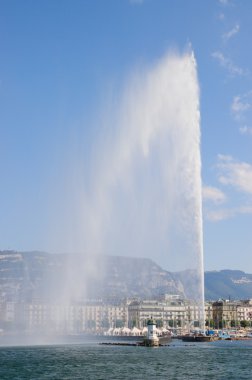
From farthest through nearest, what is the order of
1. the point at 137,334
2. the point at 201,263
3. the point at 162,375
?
1. the point at 137,334
2. the point at 201,263
3. the point at 162,375

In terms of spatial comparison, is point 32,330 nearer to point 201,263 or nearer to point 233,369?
point 201,263

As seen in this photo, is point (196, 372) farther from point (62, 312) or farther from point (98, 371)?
point (62, 312)

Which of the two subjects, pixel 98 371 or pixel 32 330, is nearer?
pixel 98 371

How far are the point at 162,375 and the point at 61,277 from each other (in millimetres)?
137199

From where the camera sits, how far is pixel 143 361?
204 ft

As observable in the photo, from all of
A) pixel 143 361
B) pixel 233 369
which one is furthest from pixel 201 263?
pixel 233 369

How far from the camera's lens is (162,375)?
156 ft

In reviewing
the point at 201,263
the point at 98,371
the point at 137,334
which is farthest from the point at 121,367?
the point at 137,334

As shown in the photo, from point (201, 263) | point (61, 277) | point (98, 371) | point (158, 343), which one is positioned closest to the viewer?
point (98, 371)

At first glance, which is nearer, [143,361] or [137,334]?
[143,361]

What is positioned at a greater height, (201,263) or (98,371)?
(201,263)

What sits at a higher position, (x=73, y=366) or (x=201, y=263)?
(x=201, y=263)

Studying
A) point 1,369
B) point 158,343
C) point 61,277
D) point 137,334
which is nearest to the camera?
point 1,369

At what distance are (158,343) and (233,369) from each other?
4476 cm
